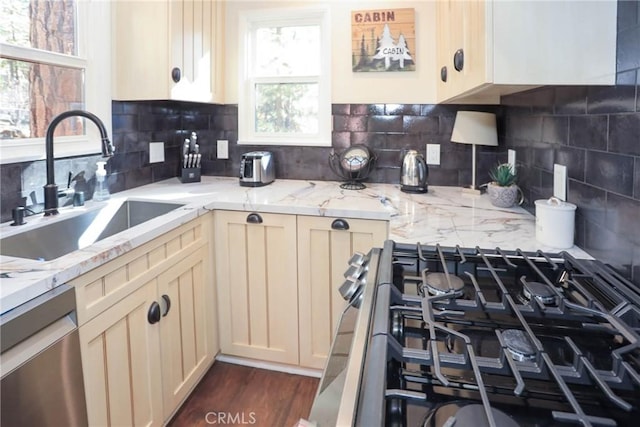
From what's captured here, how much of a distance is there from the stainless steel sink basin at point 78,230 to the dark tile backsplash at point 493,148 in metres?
0.16

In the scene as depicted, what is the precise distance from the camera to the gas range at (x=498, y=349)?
587mm

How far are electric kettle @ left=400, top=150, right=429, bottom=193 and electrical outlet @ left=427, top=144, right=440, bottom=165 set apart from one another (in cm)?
24

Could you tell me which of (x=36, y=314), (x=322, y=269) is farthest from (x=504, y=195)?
(x=36, y=314)

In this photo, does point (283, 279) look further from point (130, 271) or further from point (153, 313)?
point (130, 271)

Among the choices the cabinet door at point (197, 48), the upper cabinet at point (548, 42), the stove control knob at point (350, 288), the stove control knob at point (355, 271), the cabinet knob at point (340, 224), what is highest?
the cabinet door at point (197, 48)

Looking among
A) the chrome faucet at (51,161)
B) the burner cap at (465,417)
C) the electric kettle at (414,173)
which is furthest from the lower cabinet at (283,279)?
the burner cap at (465,417)

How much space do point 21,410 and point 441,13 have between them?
2.32 meters

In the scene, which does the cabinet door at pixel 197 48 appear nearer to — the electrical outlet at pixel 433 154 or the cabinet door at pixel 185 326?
the cabinet door at pixel 185 326

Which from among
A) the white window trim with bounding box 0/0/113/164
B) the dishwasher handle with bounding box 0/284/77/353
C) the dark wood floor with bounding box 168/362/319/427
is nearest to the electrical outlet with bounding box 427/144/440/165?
the dark wood floor with bounding box 168/362/319/427

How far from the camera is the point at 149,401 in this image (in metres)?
1.62

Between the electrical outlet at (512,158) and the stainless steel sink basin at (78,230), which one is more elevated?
the electrical outlet at (512,158)

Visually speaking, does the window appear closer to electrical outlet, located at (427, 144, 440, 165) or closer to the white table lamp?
electrical outlet, located at (427, 144, 440, 165)

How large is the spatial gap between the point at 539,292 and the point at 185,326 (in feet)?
4.80

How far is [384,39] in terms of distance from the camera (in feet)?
8.10
